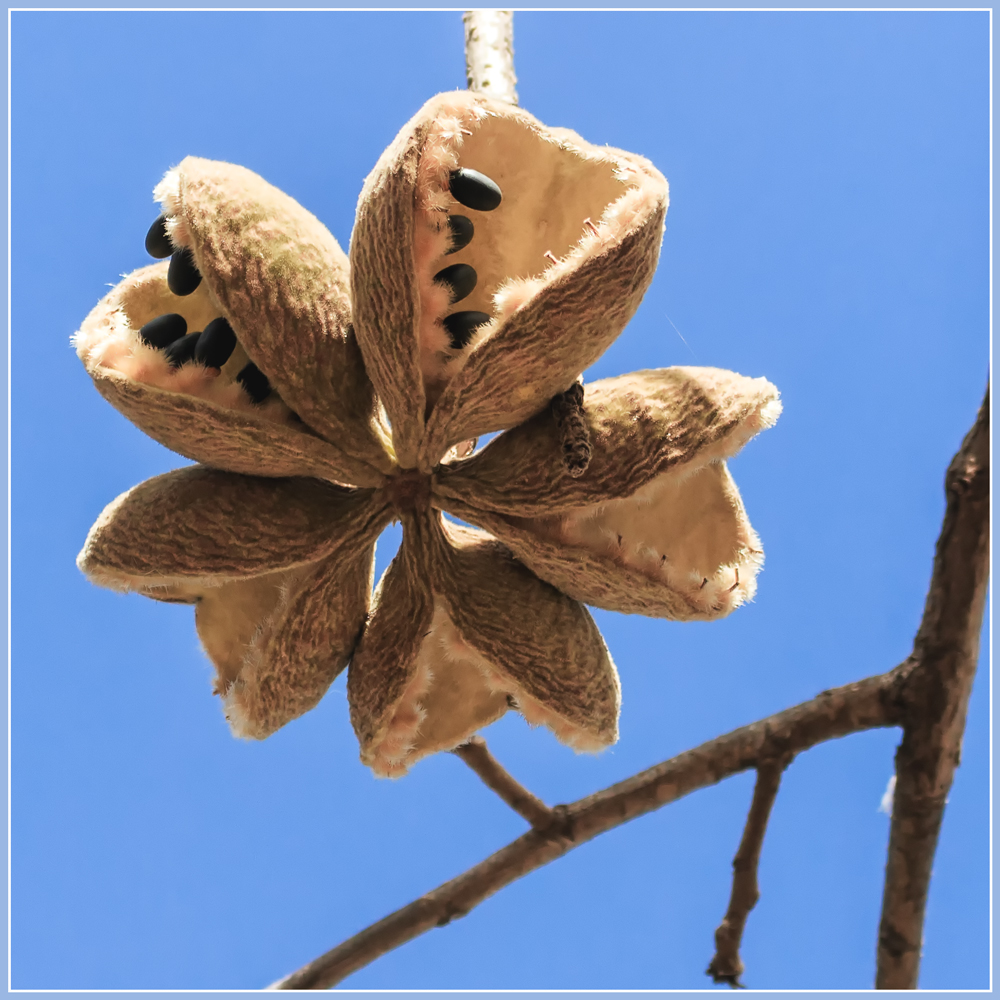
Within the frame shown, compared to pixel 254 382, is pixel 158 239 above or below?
above

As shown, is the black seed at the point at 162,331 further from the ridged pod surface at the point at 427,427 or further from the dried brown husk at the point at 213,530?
the dried brown husk at the point at 213,530

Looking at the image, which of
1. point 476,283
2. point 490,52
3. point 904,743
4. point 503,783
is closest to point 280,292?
point 476,283

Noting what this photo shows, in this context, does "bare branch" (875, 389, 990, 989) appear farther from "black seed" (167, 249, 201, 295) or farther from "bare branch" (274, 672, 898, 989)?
"black seed" (167, 249, 201, 295)

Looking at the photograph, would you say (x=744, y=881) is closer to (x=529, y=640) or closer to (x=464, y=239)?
(x=529, y=640)

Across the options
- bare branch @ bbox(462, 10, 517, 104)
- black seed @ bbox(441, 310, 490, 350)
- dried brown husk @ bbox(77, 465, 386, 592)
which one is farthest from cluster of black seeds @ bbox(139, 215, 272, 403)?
bare branch @ bbox(462, 10, 517, 104)

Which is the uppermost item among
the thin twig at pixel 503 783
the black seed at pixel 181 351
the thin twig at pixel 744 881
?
the black seed at pixel 181 351

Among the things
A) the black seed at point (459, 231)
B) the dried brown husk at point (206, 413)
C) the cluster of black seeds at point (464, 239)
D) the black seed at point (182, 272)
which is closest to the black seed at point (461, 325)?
the cluster of black seeds at point (464, 239)

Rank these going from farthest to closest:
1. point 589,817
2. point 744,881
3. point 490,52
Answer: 1. point 490,52
2. point 589,817
3. point 744,881
